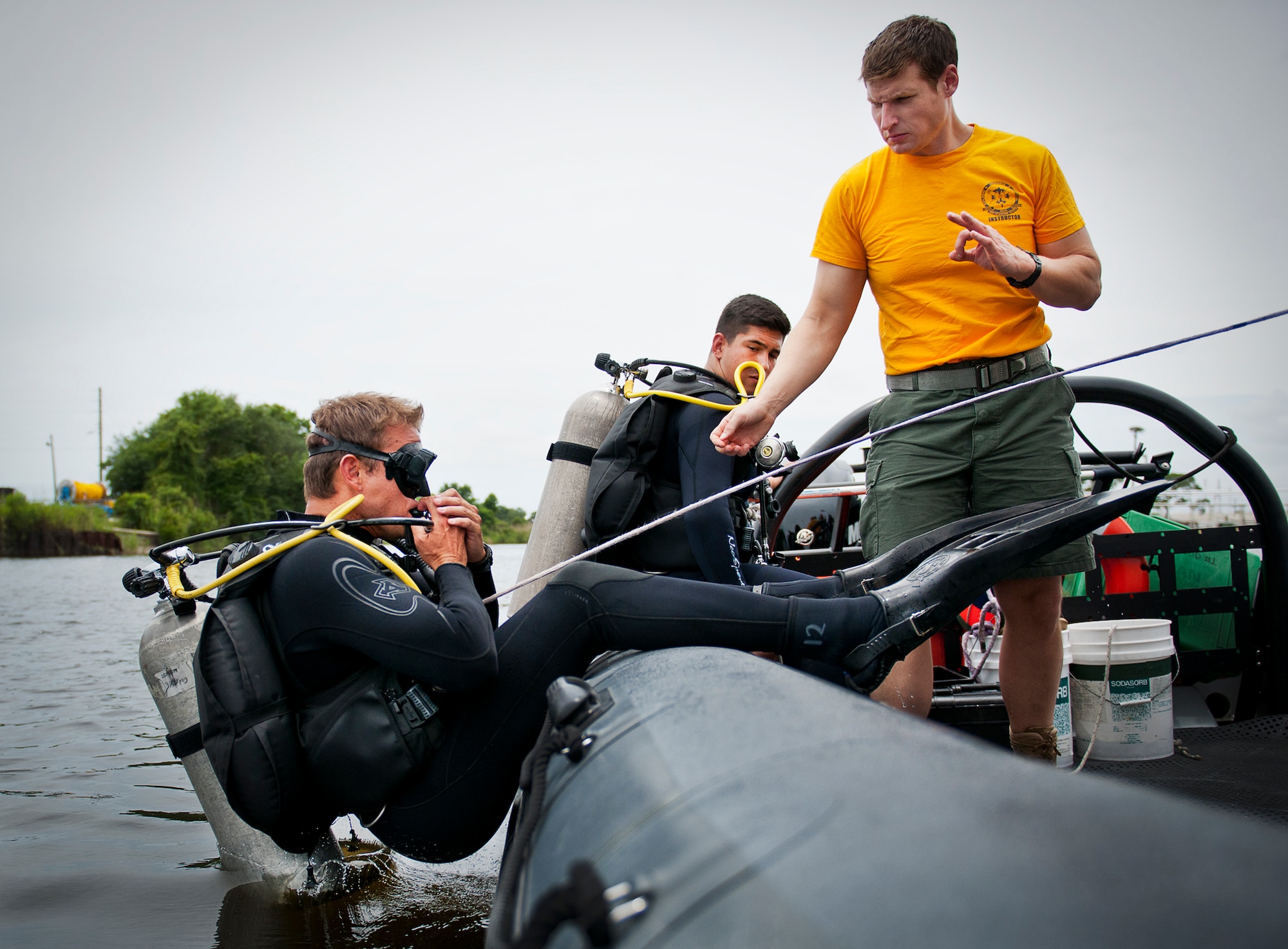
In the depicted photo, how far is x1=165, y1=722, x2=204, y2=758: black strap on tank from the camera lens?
2490 mm

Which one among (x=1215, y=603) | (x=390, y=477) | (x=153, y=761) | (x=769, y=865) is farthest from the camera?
(x=153, y=761)

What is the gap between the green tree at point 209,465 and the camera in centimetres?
5194

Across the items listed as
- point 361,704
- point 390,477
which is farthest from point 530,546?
point 361,704

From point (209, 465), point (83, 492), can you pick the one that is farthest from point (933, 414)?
point (83, 492)

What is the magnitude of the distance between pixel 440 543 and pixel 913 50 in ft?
6.45

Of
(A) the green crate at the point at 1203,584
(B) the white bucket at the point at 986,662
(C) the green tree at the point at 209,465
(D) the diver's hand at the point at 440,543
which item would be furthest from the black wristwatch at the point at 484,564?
(C) the green tree at the point at 209,465

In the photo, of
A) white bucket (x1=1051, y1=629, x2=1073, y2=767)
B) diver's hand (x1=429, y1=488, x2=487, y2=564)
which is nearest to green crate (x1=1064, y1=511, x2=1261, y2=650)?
white bucket (x1=1051, y1=629, x2=1073, y2=767)

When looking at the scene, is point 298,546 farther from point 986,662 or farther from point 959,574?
point 986,662

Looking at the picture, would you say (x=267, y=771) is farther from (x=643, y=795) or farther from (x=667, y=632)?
(x=643, y=795)

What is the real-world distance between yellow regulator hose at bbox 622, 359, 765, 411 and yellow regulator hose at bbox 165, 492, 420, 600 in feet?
3.65

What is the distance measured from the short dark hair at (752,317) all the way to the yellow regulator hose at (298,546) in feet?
5.55

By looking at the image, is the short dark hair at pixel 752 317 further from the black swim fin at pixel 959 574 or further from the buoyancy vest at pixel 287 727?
the buoyancy vest at pixel 287 727

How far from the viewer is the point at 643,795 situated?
38.9 inches

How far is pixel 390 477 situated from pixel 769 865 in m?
1.89
